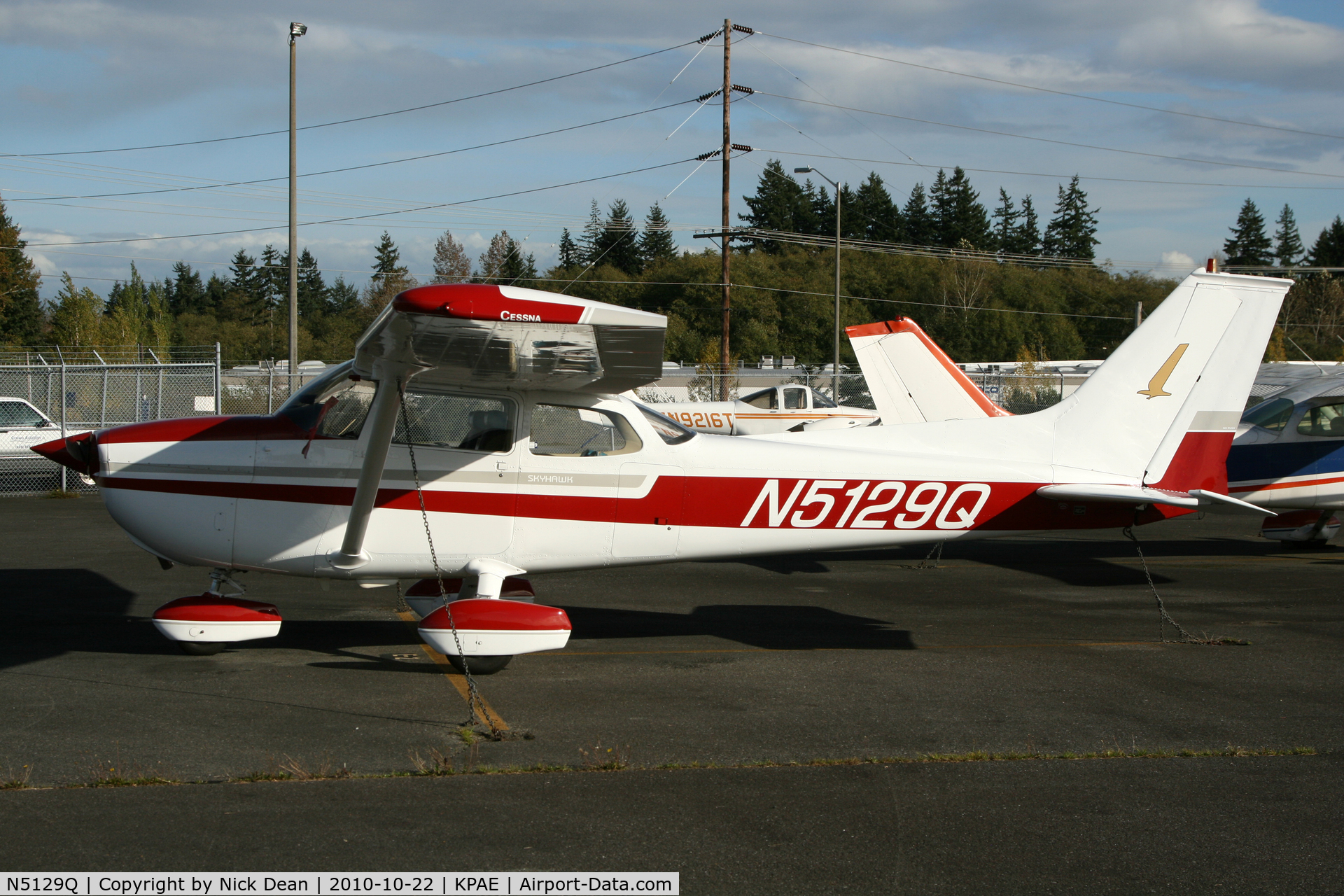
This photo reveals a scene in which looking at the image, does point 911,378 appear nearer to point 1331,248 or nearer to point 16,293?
point 16,293

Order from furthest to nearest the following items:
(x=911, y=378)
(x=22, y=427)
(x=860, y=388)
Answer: (x=860, y=388) → (x=22, y=427) → (x=911, y=378)

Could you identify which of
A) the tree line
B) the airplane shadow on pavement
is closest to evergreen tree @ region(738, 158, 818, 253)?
the tree line

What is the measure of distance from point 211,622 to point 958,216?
94461mm

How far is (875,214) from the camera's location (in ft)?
315

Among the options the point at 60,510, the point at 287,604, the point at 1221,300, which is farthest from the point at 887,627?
the point at 60,510

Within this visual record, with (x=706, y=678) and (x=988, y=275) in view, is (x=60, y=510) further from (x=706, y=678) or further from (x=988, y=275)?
(x=988, y=275)

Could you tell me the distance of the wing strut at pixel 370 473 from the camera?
597cm

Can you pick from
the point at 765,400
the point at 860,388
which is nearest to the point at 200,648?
the point at 765,400

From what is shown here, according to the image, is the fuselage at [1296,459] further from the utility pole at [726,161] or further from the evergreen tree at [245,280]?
the evergreen tree at [245,280]

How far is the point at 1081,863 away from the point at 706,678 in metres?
3.01

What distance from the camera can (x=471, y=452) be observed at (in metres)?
6.71

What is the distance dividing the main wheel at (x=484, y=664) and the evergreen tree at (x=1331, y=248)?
335ft

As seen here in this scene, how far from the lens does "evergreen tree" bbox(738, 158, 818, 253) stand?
89625mm

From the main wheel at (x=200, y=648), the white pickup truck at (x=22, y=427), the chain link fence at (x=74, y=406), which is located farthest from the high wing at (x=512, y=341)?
the white pickup truck at (x=22, y=427)
